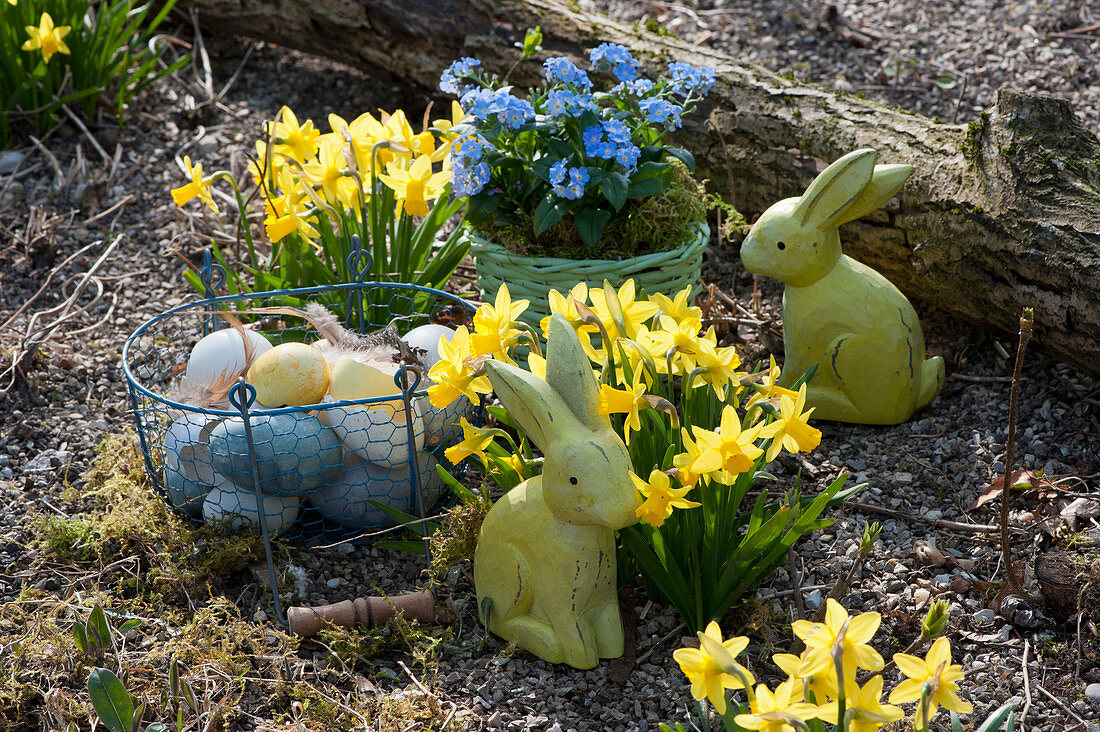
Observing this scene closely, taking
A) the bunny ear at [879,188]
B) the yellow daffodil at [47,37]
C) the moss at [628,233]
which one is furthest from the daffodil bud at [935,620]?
the yellow daffodil at [47,37]

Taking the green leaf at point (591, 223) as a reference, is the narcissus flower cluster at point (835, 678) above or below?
below

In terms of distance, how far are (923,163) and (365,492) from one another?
1.83m

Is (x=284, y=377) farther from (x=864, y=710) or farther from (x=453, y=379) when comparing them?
(x=864, y=710)

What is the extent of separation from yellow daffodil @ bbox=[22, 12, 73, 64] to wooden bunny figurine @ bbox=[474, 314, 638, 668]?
285 cm

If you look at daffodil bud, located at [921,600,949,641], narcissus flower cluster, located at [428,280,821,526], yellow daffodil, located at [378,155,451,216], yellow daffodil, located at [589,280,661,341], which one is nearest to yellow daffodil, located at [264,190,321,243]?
yellow daffodil, located at [378,155,451,216]

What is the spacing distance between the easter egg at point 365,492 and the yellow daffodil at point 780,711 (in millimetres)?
1098

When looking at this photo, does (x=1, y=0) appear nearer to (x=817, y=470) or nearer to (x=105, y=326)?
(x=105, y=326)

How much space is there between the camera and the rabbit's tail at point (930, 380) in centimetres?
250

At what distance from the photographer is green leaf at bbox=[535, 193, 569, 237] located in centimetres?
242

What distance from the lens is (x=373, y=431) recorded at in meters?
2.13

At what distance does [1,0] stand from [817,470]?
11.5 feet

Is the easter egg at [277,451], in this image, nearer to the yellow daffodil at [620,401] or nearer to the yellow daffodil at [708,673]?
the yellow daffodil at [620,401]

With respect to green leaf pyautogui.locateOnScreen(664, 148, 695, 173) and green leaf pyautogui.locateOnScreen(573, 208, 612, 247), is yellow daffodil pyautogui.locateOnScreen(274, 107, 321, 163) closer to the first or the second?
green leaf pyautogui.locateOnScreen(573, 208, 612, 247)

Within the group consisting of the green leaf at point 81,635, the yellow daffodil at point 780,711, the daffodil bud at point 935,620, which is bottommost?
the green leaf at point 81,635
